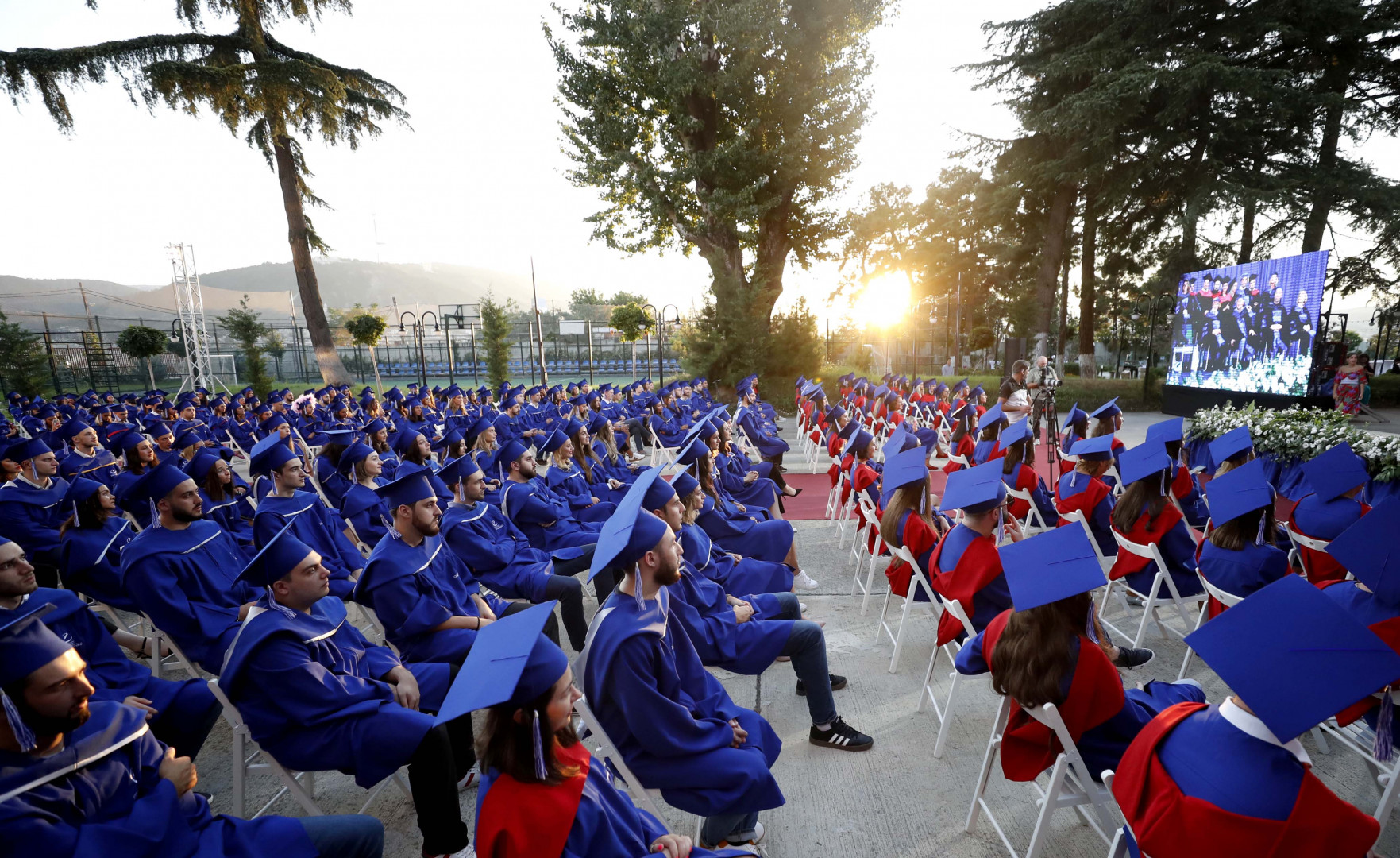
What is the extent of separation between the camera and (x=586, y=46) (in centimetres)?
2027

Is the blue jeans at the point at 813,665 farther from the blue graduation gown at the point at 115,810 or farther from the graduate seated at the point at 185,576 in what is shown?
the graduate seated at the point at 185,576

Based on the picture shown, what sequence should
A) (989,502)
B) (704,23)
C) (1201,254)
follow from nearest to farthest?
(989,502), (704,23), (1201,254)

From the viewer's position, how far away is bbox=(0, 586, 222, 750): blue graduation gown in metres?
2.73

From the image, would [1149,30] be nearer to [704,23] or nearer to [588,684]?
[704,23]

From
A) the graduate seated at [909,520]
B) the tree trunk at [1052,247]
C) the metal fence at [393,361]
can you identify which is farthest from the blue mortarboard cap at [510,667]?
the metal fence at [393,361]

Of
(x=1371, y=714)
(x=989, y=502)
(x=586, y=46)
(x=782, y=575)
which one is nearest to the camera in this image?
(x=1371, y=714)

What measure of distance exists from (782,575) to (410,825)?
260 centimetres

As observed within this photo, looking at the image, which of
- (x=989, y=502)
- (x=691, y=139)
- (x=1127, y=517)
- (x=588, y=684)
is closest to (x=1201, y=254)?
(x=691, y=139)

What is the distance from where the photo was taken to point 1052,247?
21.9 metres

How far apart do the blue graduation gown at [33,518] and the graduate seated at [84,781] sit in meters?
4.26

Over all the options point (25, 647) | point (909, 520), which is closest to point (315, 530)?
point (25, 647)

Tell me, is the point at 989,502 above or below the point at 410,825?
above

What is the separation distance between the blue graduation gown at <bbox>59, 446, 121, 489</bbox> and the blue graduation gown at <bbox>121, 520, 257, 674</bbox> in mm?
4494

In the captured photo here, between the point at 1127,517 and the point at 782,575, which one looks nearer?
the point at 1127,517
